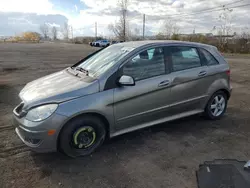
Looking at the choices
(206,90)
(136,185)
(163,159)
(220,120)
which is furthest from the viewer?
(220,120)

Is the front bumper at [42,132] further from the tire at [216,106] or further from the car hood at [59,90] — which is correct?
the tire at [216,106]

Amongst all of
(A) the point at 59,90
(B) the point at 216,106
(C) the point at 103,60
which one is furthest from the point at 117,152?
(B) the point at 216,106

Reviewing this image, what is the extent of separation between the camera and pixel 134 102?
11.1 ft

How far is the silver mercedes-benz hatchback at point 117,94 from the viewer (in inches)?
113

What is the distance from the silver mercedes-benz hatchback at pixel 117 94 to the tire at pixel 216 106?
0.9 inches

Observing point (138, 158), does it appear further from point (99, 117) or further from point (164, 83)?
point (164, 83)

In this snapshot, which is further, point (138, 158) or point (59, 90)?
point (138, 158)

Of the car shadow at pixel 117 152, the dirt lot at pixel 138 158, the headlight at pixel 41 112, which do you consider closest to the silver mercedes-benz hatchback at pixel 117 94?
the headlight at pixel 41 112

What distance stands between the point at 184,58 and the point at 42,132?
269cm

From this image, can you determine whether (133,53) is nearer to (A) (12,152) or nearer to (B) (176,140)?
(B) (176,140)

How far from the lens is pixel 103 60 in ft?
12.2

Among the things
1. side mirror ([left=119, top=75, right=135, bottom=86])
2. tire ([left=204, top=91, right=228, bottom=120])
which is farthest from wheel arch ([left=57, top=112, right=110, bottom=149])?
tire ([left=204, top=91, right=228, bottom=120])

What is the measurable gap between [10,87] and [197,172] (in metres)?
6.46

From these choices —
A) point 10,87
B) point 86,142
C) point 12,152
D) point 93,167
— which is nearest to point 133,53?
point 86,142
